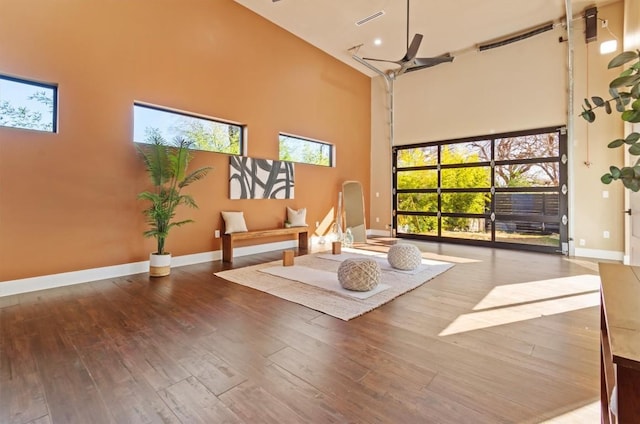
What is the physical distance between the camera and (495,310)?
2904mm

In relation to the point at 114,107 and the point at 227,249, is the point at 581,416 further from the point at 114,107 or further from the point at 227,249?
Answer: the point at 114,107

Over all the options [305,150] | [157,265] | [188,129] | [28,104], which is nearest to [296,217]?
[305,150]

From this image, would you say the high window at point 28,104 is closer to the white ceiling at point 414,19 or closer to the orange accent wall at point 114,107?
the orange accent wall at point 114,107

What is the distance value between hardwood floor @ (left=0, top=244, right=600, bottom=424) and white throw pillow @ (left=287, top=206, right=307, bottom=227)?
2.97m

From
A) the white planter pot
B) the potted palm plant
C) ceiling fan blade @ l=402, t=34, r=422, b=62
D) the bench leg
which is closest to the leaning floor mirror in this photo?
the bench leg

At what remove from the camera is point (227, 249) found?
5.07 meters

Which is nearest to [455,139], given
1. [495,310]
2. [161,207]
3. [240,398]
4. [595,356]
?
[495,310]

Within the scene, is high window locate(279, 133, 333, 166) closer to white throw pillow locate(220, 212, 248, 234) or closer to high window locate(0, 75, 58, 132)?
white throw pillow locate(220, 212, 248, 234)

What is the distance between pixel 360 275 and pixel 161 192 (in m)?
3.00

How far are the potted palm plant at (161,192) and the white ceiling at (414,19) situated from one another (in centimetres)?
328

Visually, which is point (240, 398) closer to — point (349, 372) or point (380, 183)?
point (349, 372)

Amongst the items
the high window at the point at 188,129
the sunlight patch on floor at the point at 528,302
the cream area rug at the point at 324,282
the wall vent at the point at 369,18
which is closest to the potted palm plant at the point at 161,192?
the high window at the point at 188,129

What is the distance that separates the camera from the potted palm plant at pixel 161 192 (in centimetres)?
408

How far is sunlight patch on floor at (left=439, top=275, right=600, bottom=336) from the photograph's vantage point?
2652 millimetres
